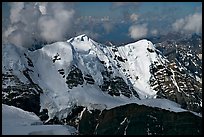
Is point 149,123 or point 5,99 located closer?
point 149,123

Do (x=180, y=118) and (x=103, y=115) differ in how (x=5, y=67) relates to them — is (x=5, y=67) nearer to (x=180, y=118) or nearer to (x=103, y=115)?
(x=103, y=115)

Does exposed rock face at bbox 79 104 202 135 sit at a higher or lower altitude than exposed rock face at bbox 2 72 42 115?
higher

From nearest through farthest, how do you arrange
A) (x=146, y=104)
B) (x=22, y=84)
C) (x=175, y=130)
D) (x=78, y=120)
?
1. (x=175, y=130)
2. (x=146, y=104)
3. (x=78, y=120)
4. (x=22, y=84)

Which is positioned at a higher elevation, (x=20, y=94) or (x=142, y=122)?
(x=142, y=122)

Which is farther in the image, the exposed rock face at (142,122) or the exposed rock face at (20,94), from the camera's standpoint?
the exposed rock face at (20,94)

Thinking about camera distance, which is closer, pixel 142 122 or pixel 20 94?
pixel 142 122

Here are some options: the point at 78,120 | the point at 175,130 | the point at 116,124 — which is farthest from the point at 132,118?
the point at 78,120

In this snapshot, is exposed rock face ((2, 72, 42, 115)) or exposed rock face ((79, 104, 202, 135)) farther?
exposed rock face ((2, 72, 42, 115))

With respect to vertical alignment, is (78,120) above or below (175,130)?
below
